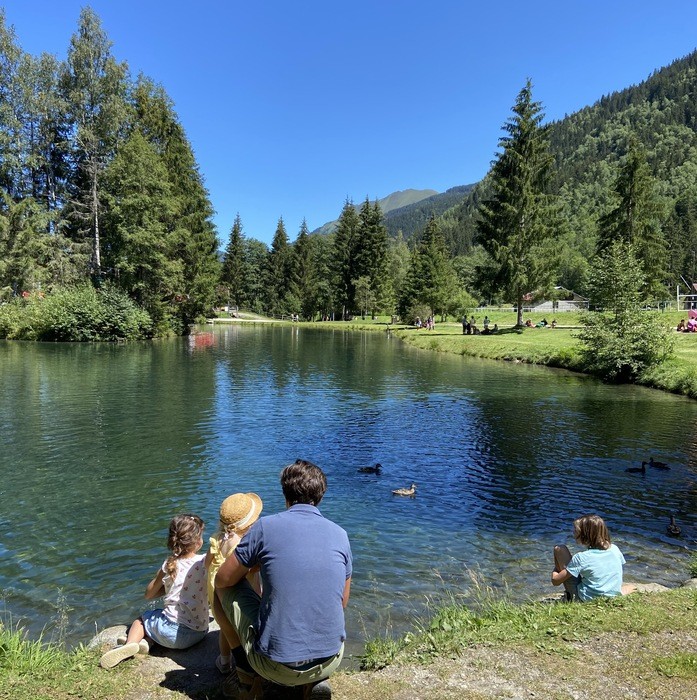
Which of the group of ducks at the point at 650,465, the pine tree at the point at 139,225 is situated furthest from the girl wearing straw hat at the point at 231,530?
the pine tree at the point at 139,225

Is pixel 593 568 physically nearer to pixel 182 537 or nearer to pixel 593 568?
pixel 593 568

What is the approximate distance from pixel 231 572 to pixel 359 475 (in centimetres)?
977

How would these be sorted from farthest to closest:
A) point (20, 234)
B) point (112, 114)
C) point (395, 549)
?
point (112, 114)
point (20, 234)
point (395, 549)

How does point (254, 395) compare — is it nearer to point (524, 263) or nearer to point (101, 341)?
point (101, 341)

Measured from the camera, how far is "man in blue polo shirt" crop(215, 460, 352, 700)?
3846 millimetres

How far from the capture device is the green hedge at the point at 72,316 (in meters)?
47.2

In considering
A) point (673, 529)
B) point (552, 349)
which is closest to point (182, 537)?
point (673, 529)

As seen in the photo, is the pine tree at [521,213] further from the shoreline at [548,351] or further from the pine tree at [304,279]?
the pine tree at [304,279]

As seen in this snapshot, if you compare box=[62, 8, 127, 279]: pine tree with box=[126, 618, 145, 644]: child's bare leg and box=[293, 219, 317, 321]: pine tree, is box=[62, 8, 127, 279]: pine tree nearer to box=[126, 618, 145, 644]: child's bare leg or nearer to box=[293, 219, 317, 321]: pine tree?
box=[126, 618, 145, 644]: child's bare leg

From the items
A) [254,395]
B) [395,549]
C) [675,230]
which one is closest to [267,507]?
[395,549]

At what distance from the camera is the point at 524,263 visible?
52.8 meters

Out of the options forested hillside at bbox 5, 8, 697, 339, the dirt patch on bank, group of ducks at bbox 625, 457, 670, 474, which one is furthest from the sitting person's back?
forested hillside at bbox 5, 8, 697, 339

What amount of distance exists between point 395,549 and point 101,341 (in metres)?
46.7

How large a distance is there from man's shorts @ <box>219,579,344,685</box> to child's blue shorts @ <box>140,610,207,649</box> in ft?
3.61
